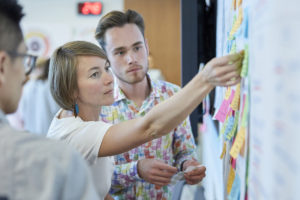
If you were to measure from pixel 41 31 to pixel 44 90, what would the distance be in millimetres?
3075

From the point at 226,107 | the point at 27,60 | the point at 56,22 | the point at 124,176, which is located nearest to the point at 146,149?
the point at 124,176

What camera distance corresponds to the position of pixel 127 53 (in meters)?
1.50

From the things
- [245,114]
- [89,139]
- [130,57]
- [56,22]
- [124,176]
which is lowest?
[124,176]

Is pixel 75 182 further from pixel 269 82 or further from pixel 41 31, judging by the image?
pixel 41 31

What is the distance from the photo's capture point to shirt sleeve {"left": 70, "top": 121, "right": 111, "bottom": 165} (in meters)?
1.01

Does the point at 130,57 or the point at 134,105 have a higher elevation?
the point at 130,57

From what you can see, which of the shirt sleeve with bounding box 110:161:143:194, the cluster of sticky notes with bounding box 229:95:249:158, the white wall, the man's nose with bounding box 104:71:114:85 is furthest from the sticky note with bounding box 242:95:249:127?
the white wall

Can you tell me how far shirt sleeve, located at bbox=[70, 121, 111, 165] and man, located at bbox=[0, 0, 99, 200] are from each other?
344 mm

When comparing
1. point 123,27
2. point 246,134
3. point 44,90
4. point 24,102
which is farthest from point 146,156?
point 24,102

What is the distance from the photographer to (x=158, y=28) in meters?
5.66

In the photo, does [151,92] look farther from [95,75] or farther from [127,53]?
[95,75]

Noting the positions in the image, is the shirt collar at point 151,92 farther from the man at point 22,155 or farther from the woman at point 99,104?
the man at point 22,155

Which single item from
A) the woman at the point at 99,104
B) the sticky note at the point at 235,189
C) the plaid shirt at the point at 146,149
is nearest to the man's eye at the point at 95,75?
the woman at the point at 99,104

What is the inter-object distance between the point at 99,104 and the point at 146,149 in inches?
13.8
